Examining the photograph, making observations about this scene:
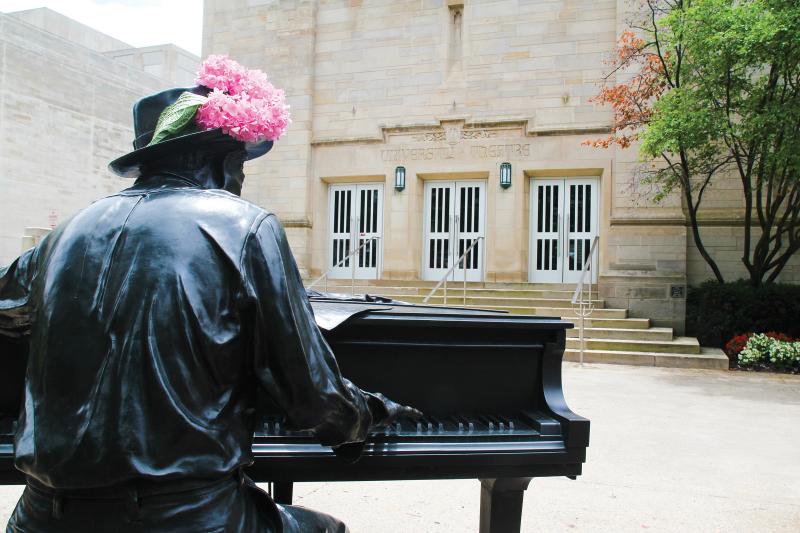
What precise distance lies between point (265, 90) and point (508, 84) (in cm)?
1467

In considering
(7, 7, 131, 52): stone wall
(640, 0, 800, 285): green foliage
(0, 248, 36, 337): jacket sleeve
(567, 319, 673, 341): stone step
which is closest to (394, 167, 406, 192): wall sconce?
(640, 0, 800, 285): green foliage

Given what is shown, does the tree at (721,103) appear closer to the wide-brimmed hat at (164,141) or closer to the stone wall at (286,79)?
the stone wall at (286,79)

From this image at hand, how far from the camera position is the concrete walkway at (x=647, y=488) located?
157 inches

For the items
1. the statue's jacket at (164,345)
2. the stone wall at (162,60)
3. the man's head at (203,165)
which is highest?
the stone wall at (162,60)

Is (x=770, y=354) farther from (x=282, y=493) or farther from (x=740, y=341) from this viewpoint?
(x=282, y=493)

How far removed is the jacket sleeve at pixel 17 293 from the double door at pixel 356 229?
14.8 m

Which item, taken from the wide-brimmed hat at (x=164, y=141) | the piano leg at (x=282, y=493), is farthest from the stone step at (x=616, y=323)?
the wide-brimmed hat at (x=164, y=141)

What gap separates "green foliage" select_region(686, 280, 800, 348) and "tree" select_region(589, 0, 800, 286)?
469 mm

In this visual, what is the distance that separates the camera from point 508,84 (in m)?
15.8

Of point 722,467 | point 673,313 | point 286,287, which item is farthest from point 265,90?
point 673,313

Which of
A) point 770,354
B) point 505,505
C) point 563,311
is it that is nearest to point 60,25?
point 563,311

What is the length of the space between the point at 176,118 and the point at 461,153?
14.5 meters

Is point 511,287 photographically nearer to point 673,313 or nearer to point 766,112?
point 673,313

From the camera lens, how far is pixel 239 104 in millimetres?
1841
